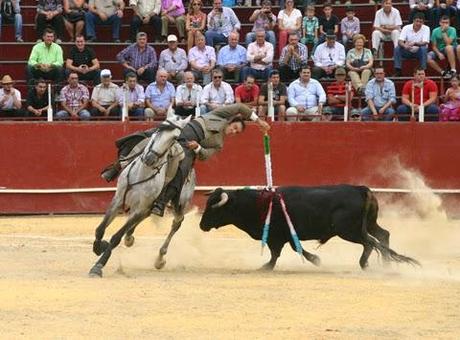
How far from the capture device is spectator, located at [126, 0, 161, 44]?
2261cm

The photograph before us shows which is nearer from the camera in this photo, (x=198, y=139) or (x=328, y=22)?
(x=198, y=139)

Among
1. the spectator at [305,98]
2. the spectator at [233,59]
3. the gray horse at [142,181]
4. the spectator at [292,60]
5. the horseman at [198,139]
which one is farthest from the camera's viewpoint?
the spectator at [233,59]

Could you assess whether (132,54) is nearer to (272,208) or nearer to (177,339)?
(272,208)

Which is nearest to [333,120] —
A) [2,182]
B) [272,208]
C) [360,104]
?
[360,104]

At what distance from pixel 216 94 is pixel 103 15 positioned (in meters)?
3.48

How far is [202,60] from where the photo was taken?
21.2 meters

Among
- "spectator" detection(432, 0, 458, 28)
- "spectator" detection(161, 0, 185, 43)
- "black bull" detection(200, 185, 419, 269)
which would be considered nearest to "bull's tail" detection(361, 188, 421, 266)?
"black bull" detection(200, 185, 419, 269)

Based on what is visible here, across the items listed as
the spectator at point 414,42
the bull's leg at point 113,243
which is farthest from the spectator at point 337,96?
the bull's leg at point 113,243

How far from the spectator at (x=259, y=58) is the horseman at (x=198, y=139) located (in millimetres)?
6575

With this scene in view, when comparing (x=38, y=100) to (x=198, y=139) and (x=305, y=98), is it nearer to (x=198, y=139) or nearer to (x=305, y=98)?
(x=305, y=98)

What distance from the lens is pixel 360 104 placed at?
67.2 ft

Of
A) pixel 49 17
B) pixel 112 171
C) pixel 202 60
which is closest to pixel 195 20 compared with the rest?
pixel 202 60

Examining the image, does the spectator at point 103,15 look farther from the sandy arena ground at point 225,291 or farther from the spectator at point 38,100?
the sandy arena ground at point 225,291

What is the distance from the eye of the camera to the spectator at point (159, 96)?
2036 cm
